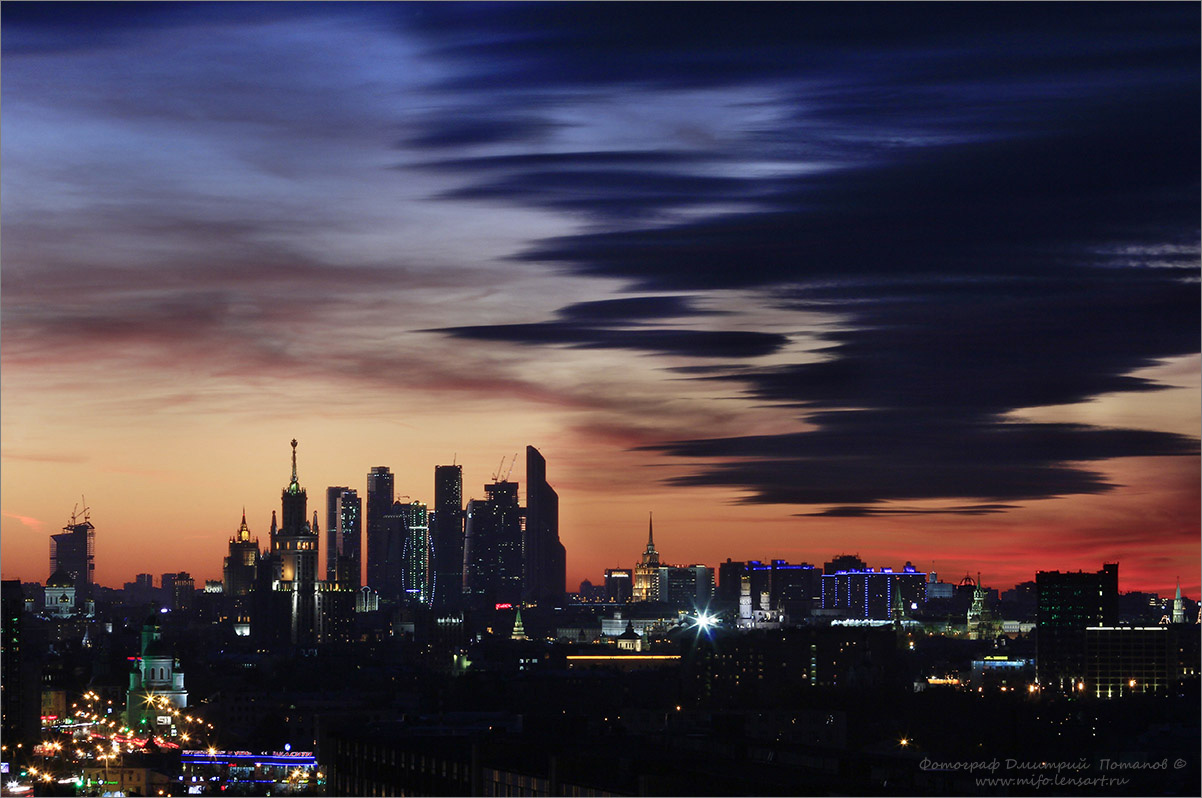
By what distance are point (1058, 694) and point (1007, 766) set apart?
7074 cm

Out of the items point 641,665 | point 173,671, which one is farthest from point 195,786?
point 641,665

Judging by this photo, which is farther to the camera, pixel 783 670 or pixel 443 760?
pixel 783 670

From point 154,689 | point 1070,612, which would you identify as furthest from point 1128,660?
point 154,689

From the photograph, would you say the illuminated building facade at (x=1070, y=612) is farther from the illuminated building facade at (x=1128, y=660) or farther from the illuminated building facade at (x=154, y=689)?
the illuminated building facade at (x=154, y=689)

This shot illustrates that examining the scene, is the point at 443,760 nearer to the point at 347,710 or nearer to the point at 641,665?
the point at 347,710

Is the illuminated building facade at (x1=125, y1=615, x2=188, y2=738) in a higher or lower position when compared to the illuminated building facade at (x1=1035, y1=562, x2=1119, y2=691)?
lower

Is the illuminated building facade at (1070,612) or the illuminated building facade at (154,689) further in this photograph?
the illuminated building facade at (1070,612)

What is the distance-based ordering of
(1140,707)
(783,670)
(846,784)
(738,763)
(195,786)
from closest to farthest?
1. (846,784)
2. (738,763)
3. (195,786)
4. (1140,707)
5. (783,670)

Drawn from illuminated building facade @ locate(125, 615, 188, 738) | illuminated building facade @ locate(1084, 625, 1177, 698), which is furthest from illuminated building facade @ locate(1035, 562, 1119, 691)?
illuminated building facade @ locate(125, 615, 188, 738)

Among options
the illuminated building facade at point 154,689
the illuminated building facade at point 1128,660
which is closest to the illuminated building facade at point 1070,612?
the illuminated building facade at point 1128,660

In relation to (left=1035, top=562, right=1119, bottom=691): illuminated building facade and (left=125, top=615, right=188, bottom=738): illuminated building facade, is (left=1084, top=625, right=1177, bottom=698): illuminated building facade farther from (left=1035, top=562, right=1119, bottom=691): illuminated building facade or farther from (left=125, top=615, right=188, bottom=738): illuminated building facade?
(left=125, top=615, right=188, bottom=738): illuminated building facade

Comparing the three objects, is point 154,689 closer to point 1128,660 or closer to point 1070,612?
point 1128,660

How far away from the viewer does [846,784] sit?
44344 mm

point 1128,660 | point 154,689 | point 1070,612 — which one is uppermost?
point 1070,612
